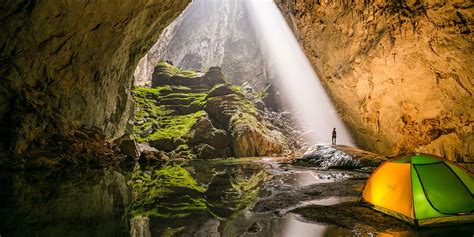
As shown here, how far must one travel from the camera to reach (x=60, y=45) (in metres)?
14.9

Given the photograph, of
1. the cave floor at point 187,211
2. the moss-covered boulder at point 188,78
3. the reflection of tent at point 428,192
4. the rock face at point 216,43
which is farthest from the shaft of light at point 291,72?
the reflection of tent at point 428,192

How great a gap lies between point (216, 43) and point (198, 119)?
1264 inches

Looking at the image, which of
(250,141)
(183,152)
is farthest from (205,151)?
(250,141)

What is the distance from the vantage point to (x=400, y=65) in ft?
46.7

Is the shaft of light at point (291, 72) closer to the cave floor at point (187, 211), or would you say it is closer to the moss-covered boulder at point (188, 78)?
the moss-covered boulder at point (188, 78)

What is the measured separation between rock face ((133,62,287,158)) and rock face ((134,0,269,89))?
15186mm

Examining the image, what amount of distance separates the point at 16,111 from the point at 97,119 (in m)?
6.69

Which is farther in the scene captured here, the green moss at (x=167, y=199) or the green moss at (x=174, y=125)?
the green moss at (x=174, y=125)

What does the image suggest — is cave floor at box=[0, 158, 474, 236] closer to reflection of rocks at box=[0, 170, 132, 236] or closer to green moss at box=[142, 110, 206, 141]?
reflection of rocks at box=[0, 170, 132, 236]

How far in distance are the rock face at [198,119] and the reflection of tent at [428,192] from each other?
71.7 ft

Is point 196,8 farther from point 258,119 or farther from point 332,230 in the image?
point 332,230

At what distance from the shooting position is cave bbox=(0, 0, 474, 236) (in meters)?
5.43

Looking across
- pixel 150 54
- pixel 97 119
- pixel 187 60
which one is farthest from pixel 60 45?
pixel 187 60

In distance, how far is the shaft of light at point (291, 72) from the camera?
43.7m
